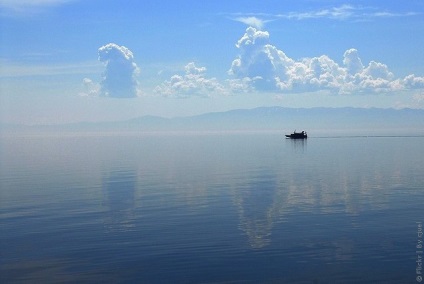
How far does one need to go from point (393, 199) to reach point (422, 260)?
26253 millimetres

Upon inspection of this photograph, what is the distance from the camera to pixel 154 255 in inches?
1284

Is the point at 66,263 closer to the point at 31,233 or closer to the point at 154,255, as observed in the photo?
the point at 154,255

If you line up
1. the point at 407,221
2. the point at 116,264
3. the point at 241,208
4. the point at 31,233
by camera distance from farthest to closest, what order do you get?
the point at 241,208 → the point at 407,221 → the point at 31,233 → the point at 116,264

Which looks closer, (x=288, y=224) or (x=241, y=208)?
(x=288, y=224)

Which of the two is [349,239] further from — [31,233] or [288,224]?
[31,233]

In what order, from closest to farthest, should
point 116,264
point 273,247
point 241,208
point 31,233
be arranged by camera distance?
1. point 116,264
2. point 273,247
3. point 31,233
4. point 241,208

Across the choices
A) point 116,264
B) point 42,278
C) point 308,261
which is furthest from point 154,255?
point 308,261

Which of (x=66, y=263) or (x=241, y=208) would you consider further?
(x=241, y=208)

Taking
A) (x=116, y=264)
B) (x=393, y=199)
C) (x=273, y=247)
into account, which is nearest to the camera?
(x=116, y=264)

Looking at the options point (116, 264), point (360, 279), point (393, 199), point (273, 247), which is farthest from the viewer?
point (393, 199)

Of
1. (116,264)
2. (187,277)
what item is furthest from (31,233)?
(187,277)

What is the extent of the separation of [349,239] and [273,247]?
6.25m

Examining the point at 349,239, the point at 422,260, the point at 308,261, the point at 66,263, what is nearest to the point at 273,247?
the point at 308,261

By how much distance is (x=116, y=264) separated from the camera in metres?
30.9
